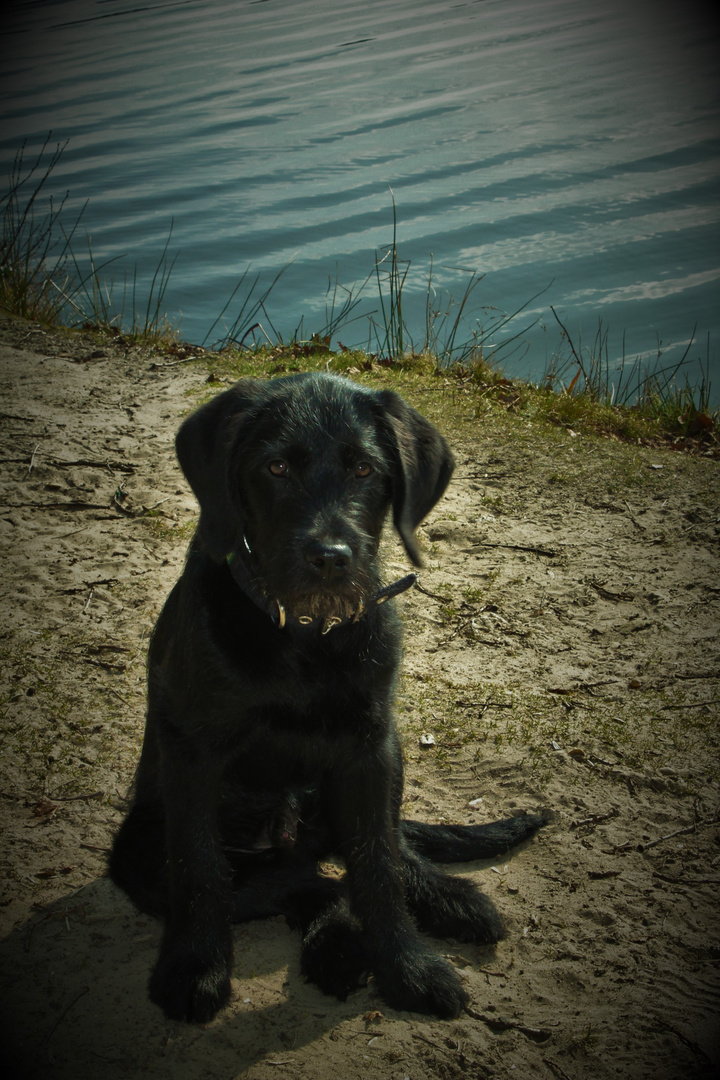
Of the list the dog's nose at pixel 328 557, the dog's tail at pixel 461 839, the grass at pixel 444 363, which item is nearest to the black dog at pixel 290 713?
the dog's nose at pixel 328 557

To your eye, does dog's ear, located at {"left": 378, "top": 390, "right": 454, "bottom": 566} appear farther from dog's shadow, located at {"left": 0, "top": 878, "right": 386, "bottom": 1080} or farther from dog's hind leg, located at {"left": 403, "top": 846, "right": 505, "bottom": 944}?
dog's shadow, located at {"left": 0, "top": 878, "right": 386, "bottom": 1080}

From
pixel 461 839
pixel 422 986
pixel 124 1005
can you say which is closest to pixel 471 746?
pixel 461 839

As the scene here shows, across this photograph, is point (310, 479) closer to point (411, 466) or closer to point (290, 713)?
point (411, 466)

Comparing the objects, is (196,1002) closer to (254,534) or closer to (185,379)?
(254,534)

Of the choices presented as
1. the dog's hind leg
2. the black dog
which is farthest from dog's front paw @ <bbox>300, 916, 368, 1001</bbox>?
the dog's hind leg

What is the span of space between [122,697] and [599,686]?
2.27 metres

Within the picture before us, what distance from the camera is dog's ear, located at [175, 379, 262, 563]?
2475 millimetres

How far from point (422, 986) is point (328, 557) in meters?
1.34

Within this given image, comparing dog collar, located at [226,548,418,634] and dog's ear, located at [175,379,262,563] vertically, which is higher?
dog's ear, located at [175,379,262,563]

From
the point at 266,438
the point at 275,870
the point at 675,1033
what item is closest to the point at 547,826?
the point at 675,1033

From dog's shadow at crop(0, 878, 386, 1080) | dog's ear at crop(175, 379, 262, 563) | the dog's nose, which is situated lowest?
dog's shadow at crop(0, 878, 386, 1080)

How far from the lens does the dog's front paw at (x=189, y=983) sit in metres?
2.32

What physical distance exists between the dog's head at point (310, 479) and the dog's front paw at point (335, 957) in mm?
1040

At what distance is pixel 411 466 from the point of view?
272cm
